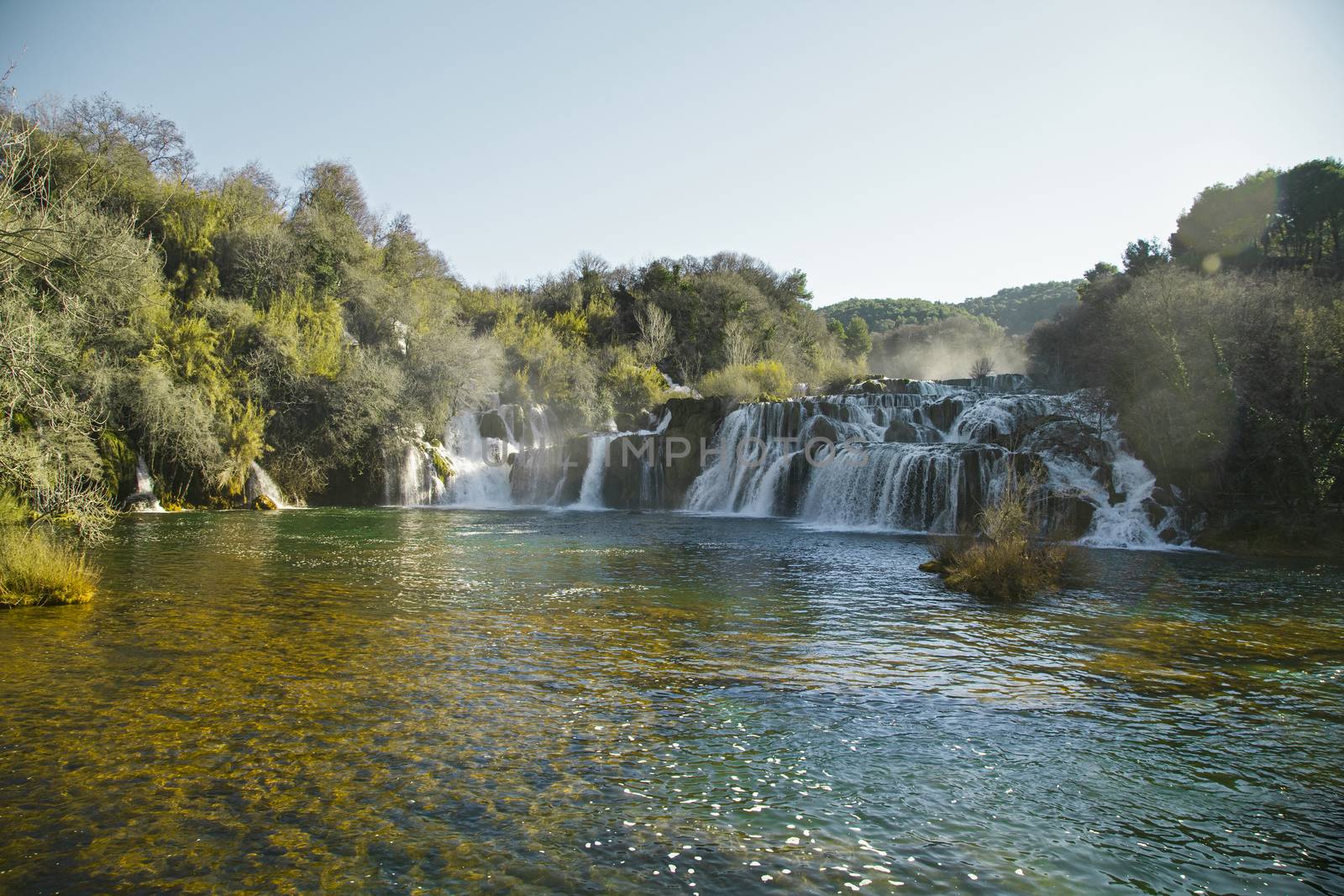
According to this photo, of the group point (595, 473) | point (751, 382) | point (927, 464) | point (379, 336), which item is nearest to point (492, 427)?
point (595, 473)

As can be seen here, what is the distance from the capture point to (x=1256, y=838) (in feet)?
16.4

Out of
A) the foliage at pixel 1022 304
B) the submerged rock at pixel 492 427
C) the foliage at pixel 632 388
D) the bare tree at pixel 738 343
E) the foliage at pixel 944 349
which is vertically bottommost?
the submerged rock at pixel 492 427

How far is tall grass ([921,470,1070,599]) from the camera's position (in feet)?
43.1

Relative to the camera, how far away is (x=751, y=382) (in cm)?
4088

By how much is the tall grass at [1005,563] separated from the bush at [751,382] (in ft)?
77.6

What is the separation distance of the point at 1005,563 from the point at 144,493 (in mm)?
26957

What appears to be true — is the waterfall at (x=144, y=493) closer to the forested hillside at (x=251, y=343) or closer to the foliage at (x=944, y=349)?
the forested hillside at (x=251, y=343)

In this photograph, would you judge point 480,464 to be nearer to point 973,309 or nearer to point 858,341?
point 858,341

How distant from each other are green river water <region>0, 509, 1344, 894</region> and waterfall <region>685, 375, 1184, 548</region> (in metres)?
10.0

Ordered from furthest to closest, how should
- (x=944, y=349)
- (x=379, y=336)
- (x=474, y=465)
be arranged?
(x=944, y=349) → (x=379, y=336) → (x=474, y=465)

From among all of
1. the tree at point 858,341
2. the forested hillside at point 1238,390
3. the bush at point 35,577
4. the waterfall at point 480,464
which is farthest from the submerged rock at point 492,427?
the tree at point 858,341

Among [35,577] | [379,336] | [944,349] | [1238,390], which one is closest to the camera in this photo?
[35,577]

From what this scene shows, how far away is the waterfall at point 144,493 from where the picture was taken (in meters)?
26.8

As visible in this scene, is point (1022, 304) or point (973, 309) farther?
point (973, 309)
